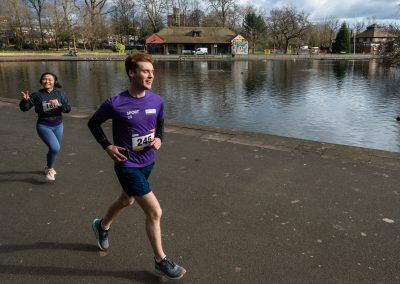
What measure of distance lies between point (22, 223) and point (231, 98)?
16.1 m

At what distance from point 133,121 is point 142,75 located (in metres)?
0.39

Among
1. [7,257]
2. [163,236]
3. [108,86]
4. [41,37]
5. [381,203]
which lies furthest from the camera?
[41,37]

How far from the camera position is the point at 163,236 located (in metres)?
3.84

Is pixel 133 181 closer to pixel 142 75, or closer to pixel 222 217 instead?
pixel 142 75

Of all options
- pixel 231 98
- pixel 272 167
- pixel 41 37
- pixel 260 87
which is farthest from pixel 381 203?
pixel 41 37

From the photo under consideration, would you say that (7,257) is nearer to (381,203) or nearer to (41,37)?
(381,203)

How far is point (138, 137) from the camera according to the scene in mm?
3049

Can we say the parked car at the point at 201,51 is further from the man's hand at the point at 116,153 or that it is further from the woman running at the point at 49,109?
the man's hand at the point at 116,153

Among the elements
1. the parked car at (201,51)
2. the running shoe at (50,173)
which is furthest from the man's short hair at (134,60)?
the parked car at (201,51)

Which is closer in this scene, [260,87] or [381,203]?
[381,203]

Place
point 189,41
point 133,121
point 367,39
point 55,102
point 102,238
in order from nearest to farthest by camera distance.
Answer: point 133,121, point 102,238, point 55,102, point 189,41, point 367,39

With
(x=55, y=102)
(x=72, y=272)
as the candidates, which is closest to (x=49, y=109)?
(x=55, y=102)

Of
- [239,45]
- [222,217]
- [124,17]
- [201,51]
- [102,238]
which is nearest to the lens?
[102,238]

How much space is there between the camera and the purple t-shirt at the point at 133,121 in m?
2.96
